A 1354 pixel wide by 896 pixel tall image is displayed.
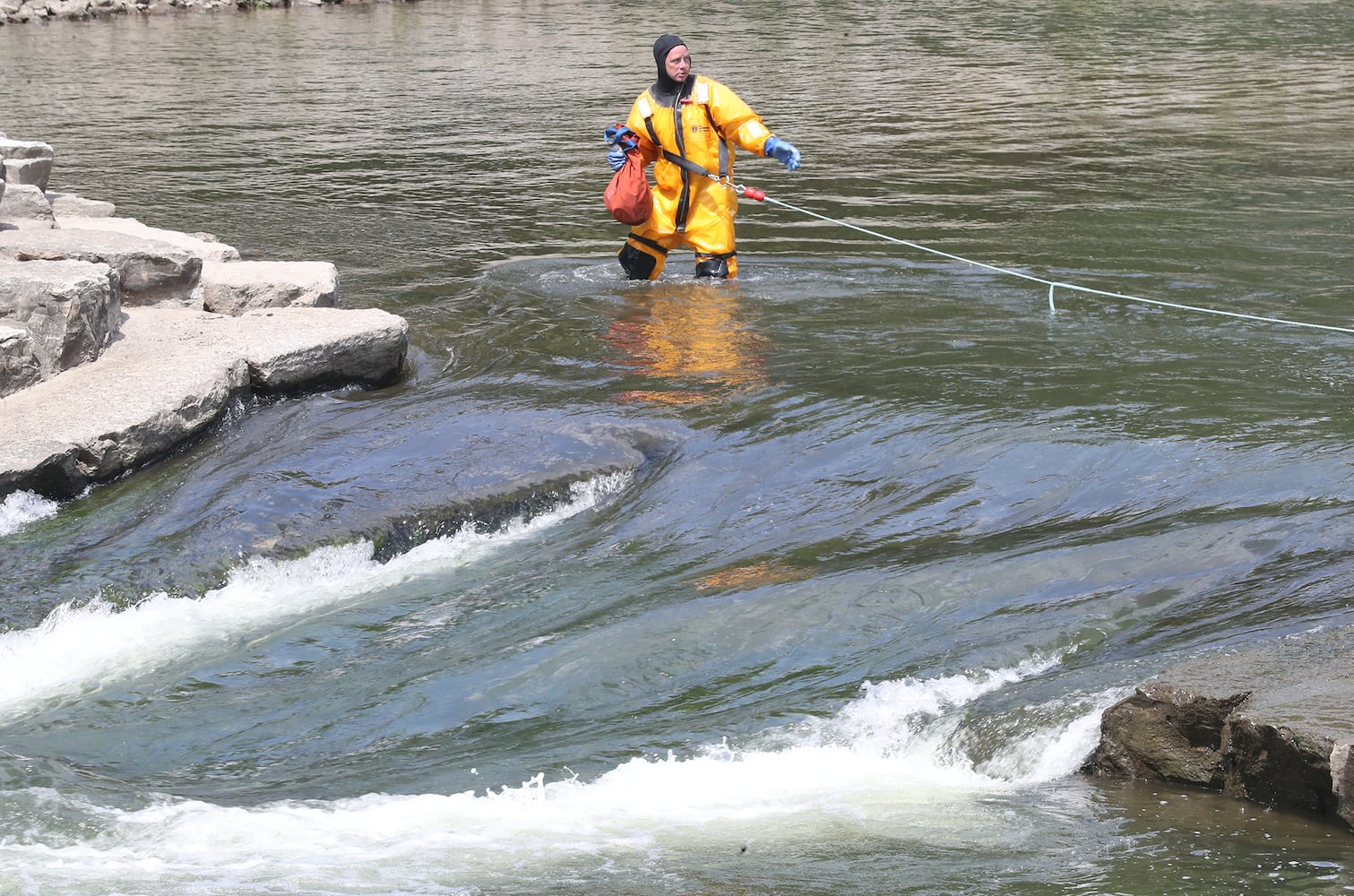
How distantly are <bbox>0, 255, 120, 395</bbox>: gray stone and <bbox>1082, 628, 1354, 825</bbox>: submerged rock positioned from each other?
5415 millimetres

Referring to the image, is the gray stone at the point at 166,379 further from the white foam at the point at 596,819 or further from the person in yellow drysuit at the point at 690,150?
the white foam at the point at 596,819

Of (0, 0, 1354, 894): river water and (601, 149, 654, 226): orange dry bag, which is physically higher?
(601, 149, 654, 226): orange dry bag

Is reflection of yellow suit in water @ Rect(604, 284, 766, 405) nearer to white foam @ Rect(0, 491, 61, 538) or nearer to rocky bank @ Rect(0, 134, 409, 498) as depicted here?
rocky bank @ Rect(0, 134, 409, 498)

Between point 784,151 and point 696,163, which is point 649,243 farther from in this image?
point 784,151

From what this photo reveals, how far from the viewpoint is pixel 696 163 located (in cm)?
978

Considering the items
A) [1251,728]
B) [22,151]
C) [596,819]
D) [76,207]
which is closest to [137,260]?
[22,151]

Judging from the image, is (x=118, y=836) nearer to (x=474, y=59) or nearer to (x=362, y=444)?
(x=362, y=444)

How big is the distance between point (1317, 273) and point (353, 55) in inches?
857

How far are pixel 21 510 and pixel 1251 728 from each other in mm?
4960

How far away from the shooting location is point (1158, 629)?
5062 millimetres

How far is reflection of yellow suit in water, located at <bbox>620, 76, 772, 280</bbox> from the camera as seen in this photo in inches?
378

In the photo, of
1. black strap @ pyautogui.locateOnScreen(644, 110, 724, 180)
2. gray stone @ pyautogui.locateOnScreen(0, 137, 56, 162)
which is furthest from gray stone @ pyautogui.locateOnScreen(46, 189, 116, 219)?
black strap @ pyautogui.locateOnScreen(644, 110, 724, 180)

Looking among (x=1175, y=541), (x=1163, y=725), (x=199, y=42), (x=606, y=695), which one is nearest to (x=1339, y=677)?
(x=1163, y=725)

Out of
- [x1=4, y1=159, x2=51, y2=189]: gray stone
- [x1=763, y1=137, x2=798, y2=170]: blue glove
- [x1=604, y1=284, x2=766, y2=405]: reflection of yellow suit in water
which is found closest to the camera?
[x1=604, y1=284, x2=766, y2=405]: reflection of yellow suit in water
